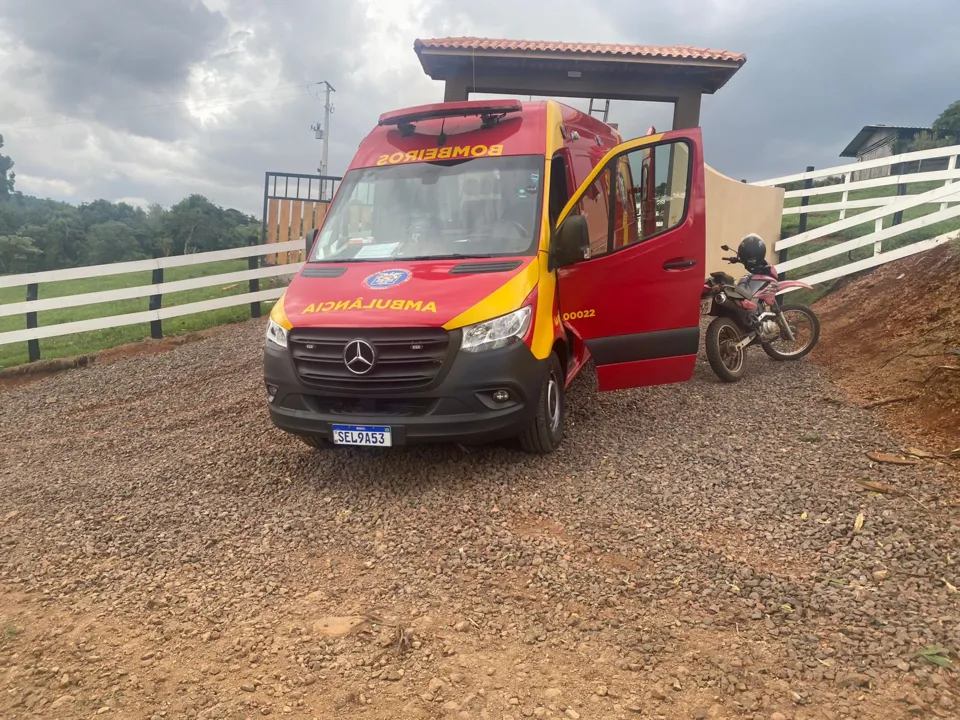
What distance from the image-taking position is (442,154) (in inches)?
216

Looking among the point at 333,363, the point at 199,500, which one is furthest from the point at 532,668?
the point at 199,500

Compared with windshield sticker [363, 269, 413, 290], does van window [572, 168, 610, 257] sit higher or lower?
higher

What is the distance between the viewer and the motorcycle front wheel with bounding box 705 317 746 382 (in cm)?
689

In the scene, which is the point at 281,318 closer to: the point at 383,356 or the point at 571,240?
the point at 383,356

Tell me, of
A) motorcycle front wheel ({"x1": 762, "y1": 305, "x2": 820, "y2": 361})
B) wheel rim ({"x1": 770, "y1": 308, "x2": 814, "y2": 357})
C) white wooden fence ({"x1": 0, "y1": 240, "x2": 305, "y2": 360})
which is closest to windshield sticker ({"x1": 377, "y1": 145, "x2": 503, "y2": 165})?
motorcycle front wheel ({"x1": 762, "y1": 305, "x2": 820, "y2": 361})

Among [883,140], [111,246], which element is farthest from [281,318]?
[111,246]

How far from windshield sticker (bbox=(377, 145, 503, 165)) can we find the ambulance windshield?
0.17 feet

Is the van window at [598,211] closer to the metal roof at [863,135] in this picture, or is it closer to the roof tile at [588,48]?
the roof tile at [588,48]

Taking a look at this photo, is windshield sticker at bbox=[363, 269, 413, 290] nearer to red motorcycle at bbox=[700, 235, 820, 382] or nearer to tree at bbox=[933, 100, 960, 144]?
red motorcycle at bbox=[700, 235, 820, 382]

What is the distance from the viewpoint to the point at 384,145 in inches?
229

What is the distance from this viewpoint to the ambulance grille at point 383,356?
13.9 feet

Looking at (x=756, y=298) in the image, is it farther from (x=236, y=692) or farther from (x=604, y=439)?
(x=236, y=692)

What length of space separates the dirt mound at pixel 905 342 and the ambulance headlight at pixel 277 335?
460 cm

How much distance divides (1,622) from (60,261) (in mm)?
64607
